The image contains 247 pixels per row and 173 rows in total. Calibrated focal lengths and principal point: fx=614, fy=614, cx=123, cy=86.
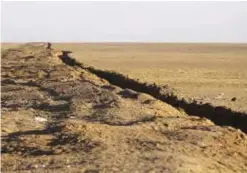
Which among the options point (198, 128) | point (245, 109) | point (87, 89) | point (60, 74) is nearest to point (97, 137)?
point (198, 128)

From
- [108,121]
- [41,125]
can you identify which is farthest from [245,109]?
[41,125]

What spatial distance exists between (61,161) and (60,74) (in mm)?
19174

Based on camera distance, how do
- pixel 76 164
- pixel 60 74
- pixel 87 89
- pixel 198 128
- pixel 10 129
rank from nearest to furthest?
pixel 76 164 → pixel 198 128 → pixel 10 129 → pixel 87 89 → pixel 60 74

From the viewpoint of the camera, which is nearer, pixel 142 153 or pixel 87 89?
pixel 142 153

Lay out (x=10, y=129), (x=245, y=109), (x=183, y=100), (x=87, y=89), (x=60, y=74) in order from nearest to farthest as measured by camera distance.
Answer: (x=10, y=129) < (x=245, y=109) < (x=183, y=100) < (x=87, y=89) < (x=60, y=74)

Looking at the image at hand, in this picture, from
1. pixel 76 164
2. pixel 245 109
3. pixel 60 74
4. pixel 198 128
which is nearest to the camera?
pixel 76 164

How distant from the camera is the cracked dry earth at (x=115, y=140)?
888 cm

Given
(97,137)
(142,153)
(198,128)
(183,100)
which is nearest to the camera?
(142,153)

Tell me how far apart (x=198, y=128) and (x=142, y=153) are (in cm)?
249

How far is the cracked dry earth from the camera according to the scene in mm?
8883

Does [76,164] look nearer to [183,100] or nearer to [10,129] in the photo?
[10,129]

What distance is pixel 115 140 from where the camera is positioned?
10586 millimetres

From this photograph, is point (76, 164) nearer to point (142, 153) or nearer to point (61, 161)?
point (61, 161)

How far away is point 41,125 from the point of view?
13.4 meters
